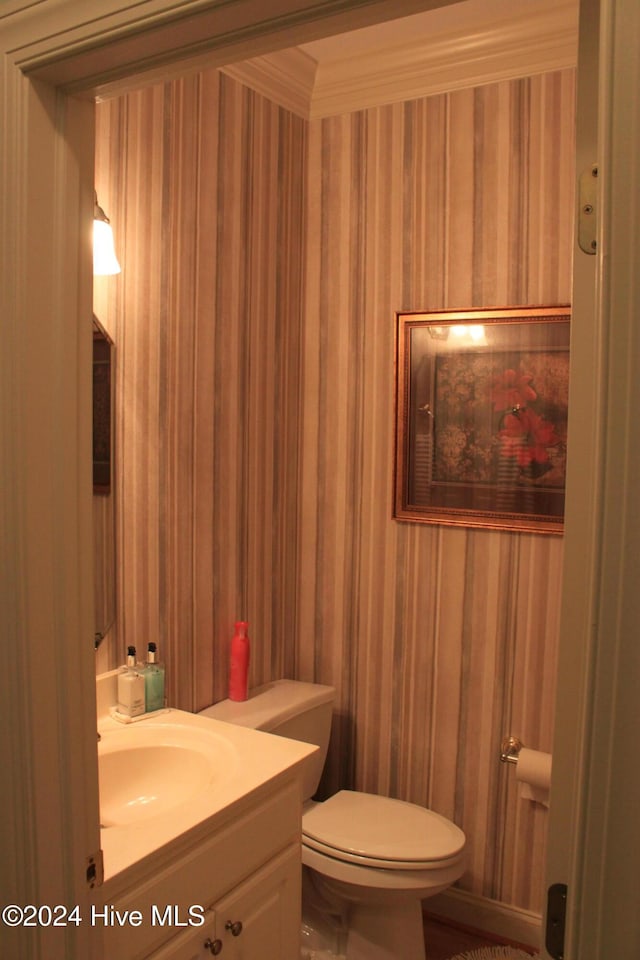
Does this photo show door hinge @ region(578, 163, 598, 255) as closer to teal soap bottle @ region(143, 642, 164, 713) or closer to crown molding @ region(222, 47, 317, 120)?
teal soap bottle @ region(143, 642, 164, 713)

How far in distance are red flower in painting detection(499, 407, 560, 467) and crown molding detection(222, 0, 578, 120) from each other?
100cm

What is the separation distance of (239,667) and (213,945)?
2.83 feet

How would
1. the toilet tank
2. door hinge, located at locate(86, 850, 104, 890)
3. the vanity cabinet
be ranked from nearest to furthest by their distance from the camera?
door hinge, located at locate(86, 850, 104, 890)
the vanity cabinet
the toilet tank

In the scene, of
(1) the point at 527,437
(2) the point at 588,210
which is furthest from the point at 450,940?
(2) the point at 588,210

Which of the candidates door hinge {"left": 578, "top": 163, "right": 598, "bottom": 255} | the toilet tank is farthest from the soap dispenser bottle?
door hinge {"left": 578, "top": 163, "right": 598, "bottom": 255}

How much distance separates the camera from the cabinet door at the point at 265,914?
1448mm

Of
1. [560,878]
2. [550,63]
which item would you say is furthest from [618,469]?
[550,63]

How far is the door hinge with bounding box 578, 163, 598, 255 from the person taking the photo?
0.65 meters

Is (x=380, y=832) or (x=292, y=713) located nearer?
(x=380, y=832)

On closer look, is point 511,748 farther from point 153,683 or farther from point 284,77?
point 284,77

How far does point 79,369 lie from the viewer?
0.92 metres

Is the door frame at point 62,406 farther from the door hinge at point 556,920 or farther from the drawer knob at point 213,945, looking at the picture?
the drawer knob at point 213,945

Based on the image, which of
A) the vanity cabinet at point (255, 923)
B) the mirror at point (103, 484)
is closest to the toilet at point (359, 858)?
the vanity cabinet at point (255, 923)

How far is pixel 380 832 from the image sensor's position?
2061mm
